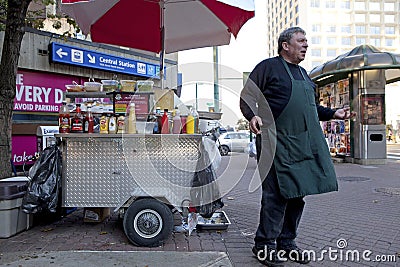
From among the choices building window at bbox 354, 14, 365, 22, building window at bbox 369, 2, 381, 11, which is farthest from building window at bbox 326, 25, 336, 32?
building window at bbox 369, 2, 381, 11

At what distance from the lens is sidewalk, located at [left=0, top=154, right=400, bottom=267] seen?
3.46m

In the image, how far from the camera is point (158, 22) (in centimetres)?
609

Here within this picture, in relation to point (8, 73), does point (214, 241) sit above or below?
below

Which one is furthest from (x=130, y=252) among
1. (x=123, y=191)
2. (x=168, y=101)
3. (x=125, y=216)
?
(x=168, y=101)

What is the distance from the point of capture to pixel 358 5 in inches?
3268

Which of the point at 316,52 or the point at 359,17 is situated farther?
the point at 359,17

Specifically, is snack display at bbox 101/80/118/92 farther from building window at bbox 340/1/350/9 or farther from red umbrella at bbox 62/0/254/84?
building window at bbox 340/1/350/9

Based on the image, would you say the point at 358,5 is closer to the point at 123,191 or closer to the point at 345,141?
the point at 345,141

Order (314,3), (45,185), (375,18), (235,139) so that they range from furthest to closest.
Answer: (375,18)
(314,3)
(235,139)
(45,185)

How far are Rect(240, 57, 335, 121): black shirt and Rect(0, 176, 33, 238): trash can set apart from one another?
2716 millimetres

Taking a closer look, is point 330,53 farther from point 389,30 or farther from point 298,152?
point 298,152

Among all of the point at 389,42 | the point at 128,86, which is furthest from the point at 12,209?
the point at 389,42

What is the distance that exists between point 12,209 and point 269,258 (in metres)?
2.83

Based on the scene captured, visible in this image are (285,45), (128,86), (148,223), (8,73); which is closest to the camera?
(285,45)
